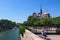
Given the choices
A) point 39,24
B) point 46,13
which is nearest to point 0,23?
point 46,13

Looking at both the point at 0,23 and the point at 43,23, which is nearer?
the point at 43,23

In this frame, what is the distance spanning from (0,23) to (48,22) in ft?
269

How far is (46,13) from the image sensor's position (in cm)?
13425

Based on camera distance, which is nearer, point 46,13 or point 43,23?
point 43,23

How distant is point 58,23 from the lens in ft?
199

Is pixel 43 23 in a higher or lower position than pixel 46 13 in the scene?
lower

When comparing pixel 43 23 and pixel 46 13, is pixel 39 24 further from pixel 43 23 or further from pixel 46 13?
pixel 46 13

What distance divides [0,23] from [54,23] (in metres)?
79.7

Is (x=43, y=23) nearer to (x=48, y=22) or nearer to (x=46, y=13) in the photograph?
(x=48, y=22)

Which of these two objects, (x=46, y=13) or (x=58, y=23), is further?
(x=46, y=13)

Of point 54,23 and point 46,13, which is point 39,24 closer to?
point 54,23

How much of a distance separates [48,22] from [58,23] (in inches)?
160

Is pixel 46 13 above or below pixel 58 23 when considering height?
above

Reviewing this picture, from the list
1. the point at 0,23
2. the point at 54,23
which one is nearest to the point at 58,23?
the point at 54,23
